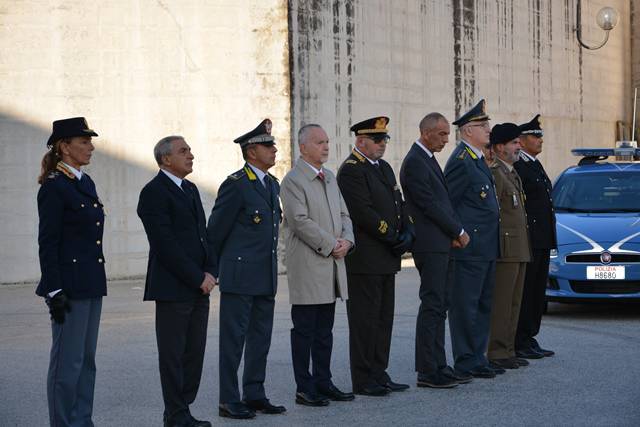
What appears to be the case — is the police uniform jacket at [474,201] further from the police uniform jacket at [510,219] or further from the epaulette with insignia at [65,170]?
the epaulette with insignia at [65,170]

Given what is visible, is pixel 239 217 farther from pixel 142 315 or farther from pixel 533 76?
pixel 533 76

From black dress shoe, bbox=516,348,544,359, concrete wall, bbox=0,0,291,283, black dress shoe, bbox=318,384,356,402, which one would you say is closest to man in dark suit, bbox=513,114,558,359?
black dress shoe, bbox=516,348,544,359

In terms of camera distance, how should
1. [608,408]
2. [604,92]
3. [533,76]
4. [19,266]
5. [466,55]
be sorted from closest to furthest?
1. [608,408]
2. [19,266]
3. [466,55]
4. [533,76]
5. [604,92]

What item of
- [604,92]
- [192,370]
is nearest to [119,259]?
[192,370]

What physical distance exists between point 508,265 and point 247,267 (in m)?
2.87

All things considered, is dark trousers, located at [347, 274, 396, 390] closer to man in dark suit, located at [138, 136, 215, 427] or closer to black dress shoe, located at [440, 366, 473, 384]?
black dress shoe, located at [440, 366, 473, 384]

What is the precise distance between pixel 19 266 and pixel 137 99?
2837mm

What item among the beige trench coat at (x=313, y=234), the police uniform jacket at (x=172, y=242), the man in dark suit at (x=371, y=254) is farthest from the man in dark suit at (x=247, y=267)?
the man in dark suit at (x=371, y=254)

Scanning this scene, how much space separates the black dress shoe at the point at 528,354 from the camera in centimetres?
1157

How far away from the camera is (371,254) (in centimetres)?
985

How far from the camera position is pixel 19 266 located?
1930cm

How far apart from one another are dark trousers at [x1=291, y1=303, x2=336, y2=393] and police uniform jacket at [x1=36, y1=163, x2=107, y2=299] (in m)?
1.95

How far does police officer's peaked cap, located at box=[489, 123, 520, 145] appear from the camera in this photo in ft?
37.6

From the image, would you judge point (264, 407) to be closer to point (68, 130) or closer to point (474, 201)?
point (68, 130)
